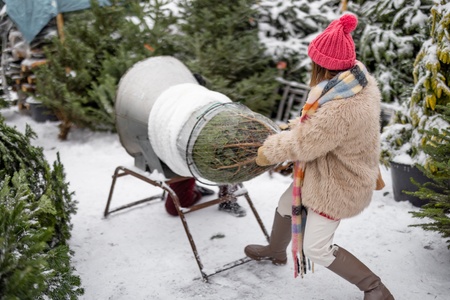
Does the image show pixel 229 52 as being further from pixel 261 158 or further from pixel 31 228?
pixel 31 228

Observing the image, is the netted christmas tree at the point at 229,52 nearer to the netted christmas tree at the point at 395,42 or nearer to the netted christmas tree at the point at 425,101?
the netted christmas tree at the point at 395,42

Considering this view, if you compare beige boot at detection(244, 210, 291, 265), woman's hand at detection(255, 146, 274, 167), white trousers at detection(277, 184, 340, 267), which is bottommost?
beige boot at detection(244, 210, 291, 265)

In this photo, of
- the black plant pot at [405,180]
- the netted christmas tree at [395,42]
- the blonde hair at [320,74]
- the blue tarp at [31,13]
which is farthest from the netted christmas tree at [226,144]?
the blue tarp at [31,13]

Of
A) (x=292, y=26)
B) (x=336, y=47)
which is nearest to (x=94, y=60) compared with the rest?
(x=292, y=26)

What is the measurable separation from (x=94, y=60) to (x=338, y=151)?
4922 millimetres

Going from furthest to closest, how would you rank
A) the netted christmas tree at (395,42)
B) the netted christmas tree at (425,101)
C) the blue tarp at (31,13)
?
1. the blue tarp at (31,13)
2. the netted christmas tree at (395,42)
3. the netted christmas tree at (425,101)

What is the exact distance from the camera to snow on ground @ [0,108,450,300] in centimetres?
289

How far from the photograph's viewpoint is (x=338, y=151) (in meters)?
2.40

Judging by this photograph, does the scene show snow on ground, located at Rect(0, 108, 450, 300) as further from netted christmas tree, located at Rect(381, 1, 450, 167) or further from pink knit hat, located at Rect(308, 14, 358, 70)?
pink knit hat, located at Rect(308, 14, 358, 70)

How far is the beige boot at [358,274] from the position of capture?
254cm

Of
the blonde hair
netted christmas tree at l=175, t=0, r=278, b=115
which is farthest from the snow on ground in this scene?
netted christmas tree at l=175, t=0, r=278, b=115

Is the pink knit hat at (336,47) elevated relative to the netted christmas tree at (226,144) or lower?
elevated

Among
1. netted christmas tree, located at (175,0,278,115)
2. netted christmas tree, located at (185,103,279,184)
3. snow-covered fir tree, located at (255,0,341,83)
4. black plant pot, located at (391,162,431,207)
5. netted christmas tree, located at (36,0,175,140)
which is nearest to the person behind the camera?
netted christmas tree, located at (185,103,279,184)

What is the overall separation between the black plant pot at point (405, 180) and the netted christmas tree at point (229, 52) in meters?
2.51
